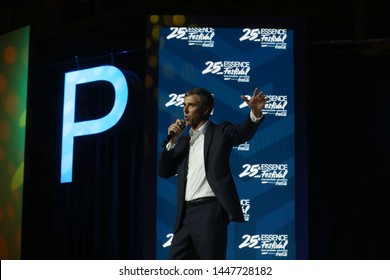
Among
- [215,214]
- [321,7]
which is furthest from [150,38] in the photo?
[321,7]

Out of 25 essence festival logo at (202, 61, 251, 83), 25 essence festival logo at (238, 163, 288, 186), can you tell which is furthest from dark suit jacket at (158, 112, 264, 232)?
25 essence festival logo at (202, 61, 251, 83)

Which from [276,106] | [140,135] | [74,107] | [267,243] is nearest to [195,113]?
[276,106]

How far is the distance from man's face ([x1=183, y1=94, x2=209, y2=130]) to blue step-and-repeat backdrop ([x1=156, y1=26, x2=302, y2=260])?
0.21 ft

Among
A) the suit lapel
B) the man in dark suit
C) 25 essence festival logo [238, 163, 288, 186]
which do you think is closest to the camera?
the man in dark suit

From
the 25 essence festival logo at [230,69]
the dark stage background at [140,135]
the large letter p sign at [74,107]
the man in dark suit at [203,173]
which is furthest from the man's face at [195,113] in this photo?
the large letter p sign at [74,107]

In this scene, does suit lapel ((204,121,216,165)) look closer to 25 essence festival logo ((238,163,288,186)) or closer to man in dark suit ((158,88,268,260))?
man in dark suit ((158,88,268,260))

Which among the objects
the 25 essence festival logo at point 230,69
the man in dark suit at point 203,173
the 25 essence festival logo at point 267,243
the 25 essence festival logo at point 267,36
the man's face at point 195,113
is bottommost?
the 25 essence festival logo at point 267,243

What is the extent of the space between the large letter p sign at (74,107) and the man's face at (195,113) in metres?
1.28

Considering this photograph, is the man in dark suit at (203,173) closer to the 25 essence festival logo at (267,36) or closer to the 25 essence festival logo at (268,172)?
the 25 essence festival logo at (268,172)

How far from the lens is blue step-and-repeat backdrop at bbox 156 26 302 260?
4336mm

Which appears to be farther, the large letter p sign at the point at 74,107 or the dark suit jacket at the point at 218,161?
the large letter p sign at the point at 74,107

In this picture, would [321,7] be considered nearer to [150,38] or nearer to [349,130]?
[349,130]

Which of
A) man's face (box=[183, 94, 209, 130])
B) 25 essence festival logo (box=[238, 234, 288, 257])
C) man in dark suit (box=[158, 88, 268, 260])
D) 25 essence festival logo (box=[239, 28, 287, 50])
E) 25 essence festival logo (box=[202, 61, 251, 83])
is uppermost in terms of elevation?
25 essence festival logo (box=[239, 28, 287, 50])

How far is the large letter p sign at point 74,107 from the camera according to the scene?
18.4 feet
